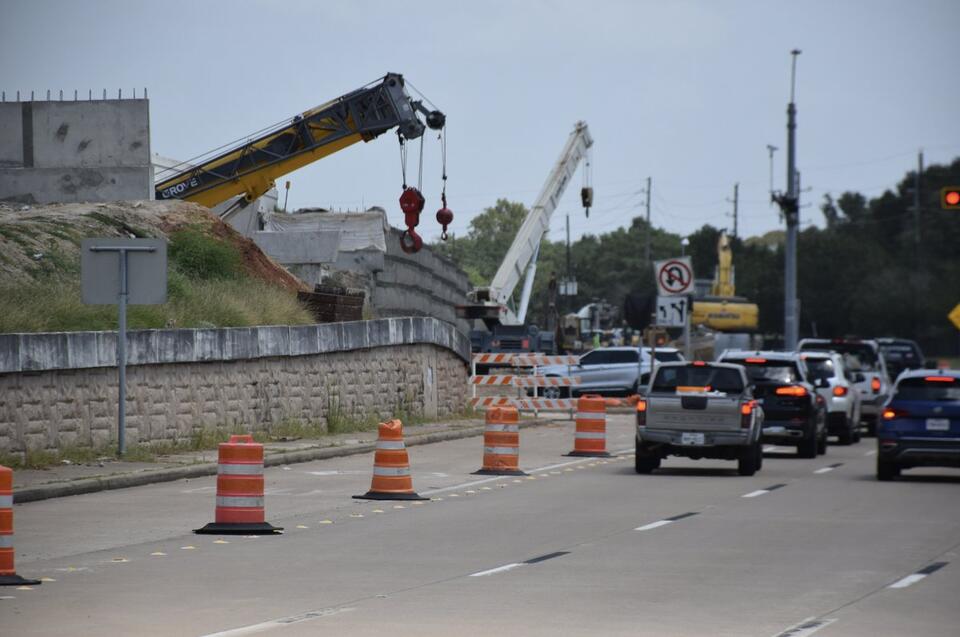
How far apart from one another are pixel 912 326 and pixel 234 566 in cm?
9148

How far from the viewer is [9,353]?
2194cm

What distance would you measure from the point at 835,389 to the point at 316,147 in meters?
14.6

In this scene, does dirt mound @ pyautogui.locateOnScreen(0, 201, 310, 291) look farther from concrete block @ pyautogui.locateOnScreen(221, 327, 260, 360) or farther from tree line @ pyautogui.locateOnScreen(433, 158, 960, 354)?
tree line @ pyautogui.locateOnScreen(433, 158, 960, 354)

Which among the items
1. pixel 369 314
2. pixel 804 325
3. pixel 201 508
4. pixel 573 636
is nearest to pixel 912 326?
pixel 804 325

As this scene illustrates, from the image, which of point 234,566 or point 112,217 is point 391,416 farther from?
point 234,566

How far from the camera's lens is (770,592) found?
12195 millimetres

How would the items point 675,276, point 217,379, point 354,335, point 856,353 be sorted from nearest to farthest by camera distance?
point 217,379 → point 354,335 → point 675,276 → point 856,353

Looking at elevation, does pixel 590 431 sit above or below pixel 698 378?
below

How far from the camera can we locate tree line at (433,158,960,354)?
10231 cm

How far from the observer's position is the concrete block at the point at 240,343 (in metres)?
27.6

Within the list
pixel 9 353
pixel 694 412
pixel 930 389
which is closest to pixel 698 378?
pixel 694 412

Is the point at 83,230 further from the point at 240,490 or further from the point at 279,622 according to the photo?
the point at 279,622

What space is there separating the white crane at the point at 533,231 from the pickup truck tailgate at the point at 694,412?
36.2m

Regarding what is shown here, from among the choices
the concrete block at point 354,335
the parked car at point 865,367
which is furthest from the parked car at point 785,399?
the concrete block at point 354,335
